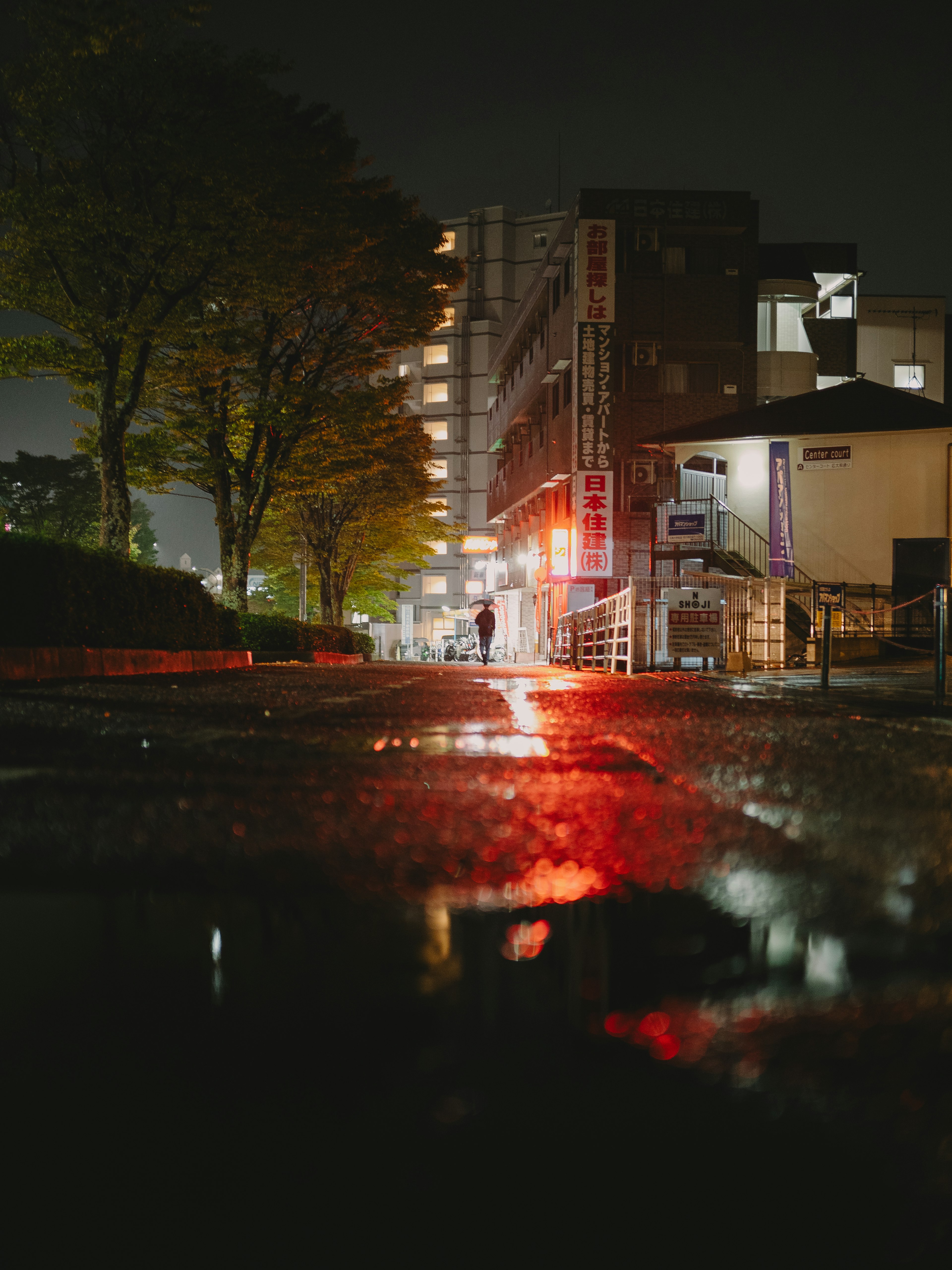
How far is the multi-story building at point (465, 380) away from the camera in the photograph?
235 feet

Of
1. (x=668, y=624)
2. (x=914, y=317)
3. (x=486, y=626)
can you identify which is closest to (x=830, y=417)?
(x=486, y=626)

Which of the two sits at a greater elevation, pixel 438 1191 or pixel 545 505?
pixel 545 505

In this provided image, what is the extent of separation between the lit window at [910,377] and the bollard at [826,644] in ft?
114

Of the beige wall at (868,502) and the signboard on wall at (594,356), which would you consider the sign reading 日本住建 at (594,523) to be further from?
the beige wall at (868,502)

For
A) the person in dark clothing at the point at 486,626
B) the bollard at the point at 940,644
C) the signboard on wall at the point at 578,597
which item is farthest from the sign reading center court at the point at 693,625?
the signboard on wall at the point at 578,597

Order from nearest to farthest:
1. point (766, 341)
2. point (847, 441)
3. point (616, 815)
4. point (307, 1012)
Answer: point (307, 1012)
point (616, 815)
point (847, 441)
point (766, 341)

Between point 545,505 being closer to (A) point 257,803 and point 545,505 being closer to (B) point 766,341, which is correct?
(B) point 766,341

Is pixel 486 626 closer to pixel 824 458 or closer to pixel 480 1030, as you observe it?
pixel 824 458

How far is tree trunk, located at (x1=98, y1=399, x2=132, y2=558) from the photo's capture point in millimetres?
14547

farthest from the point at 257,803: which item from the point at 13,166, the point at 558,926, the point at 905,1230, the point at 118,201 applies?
the point at 13,166

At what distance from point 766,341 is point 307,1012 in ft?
123

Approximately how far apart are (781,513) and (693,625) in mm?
10602

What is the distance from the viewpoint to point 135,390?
1502 cm

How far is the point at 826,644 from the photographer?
8.99 meters
